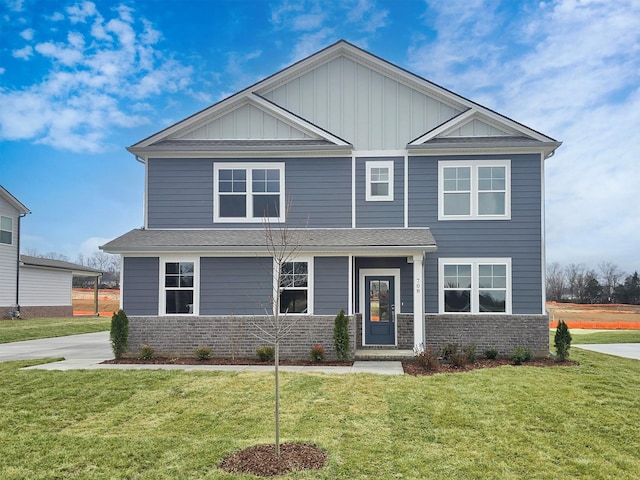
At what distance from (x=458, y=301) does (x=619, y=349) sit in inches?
323

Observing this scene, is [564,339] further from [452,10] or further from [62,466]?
[62,466]

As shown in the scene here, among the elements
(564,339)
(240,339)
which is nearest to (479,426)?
(564,339)

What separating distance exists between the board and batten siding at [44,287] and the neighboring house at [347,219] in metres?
19.8

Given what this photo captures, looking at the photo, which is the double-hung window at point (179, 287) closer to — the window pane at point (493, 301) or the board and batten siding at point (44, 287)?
the window pane at point (493, 301)

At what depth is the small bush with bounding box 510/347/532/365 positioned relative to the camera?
44.5ft

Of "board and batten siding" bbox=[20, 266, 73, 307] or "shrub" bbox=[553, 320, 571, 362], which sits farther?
"board and batten siding" bbox=[20, 266, 73, 307]

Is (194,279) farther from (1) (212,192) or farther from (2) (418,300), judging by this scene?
(2) (418,300)

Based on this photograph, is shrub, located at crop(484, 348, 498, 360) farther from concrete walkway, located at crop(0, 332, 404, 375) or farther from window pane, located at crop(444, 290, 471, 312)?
concrete walkway, located at crop(0, 332, 404, 375)

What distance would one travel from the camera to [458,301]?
1493 cm

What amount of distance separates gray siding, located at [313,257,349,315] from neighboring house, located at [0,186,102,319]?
2229cm

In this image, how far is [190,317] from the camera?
14547mm

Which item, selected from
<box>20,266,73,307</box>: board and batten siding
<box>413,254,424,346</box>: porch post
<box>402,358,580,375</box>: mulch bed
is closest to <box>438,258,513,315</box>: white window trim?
<box>413,254,424,346</box>: porch post

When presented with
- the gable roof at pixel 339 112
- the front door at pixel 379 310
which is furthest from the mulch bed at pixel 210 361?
the gable roof at pixel 339 112

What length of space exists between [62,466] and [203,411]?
2637 millimetres
